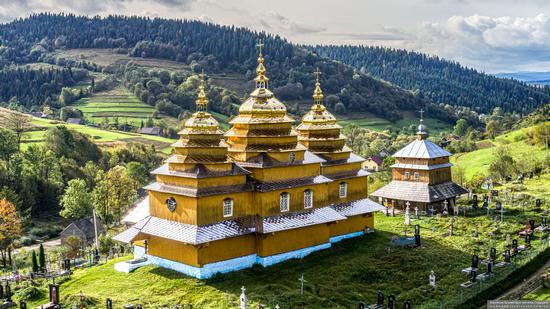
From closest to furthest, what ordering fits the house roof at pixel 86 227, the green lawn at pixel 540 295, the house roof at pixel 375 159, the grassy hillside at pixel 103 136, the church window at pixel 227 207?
1. the green lawn at pixel 540 295
2. the church window at pixel 227 207
3. the house roof at pixel 86 227
4. the grassy hillside at pixel 103 136
5. the house roof at pixel 375 159

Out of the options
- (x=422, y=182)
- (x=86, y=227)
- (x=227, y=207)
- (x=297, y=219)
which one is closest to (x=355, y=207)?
(x=297, y=219)

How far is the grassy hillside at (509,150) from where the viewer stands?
65500mm

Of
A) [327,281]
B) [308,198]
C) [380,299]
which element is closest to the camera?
[380,299]

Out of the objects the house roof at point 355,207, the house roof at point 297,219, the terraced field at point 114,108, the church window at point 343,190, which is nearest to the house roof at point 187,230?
the house roof at point 297,219

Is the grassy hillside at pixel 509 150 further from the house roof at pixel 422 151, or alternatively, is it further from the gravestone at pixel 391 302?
the gravestone at pixel 391 302

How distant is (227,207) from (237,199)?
2.31 feet

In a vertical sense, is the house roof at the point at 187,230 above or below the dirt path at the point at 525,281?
above

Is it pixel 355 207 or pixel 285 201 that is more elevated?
pixel 285 201

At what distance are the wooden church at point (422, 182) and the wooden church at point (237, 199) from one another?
421 inches

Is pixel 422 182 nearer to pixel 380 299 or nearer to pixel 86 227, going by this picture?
pixel 380 299

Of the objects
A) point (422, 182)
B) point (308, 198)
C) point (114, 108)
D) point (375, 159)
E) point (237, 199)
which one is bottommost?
point (375, 159)

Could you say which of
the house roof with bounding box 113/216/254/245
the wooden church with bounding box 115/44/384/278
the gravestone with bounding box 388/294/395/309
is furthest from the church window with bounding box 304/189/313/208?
the gravestone with bounding box 388/294/395/309

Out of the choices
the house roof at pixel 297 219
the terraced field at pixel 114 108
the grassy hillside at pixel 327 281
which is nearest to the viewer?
the grassy hillside at pixel 327 281

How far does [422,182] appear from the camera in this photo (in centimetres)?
4331
